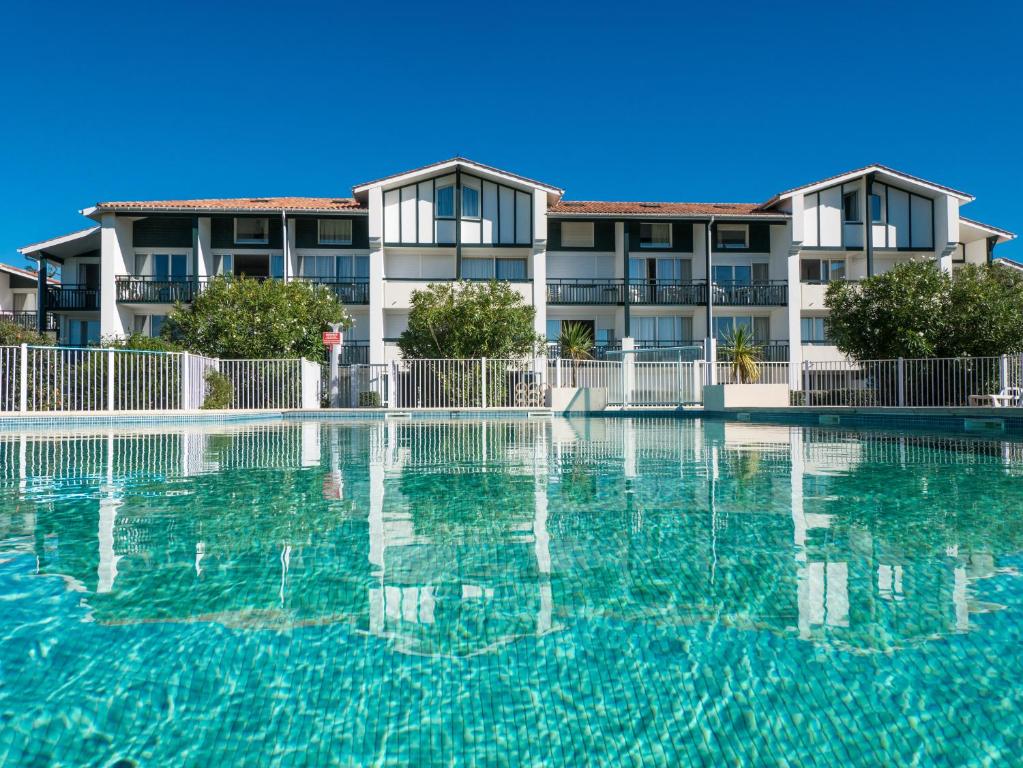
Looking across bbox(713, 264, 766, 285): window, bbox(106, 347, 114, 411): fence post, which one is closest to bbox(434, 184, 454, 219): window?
bbox(713, 264, 766, 285): window

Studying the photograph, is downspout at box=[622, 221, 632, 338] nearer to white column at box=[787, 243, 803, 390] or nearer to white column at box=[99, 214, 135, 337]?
white column at box=[787, 243, 803, 390]

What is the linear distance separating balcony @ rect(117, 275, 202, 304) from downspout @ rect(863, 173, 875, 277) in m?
24.9

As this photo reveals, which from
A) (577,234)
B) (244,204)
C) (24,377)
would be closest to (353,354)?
(244,204)

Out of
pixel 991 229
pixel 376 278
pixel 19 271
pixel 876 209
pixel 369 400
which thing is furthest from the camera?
pixel 19 271

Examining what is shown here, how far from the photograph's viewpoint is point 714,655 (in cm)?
214

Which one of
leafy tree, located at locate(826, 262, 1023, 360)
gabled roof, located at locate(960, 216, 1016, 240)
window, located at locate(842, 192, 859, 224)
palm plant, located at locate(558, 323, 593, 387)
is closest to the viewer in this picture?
leafy tree, located at locate(826, 262, 1023, 360)

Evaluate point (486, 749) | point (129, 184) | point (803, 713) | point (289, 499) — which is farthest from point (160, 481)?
point (129, 184)

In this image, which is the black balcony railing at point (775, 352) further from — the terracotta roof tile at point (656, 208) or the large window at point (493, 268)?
the large window at point (493, 268)

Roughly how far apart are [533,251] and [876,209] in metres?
13.5

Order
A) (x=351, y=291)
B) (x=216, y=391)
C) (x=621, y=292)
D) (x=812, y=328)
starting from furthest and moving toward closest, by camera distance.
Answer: (x=812, y=328)
(x=621, y=292)
(x=351, y=291)
(x=216, y=391)

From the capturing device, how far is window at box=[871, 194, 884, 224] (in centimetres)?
2733

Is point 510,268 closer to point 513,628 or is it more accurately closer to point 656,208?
point 656,208

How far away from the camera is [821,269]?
2869 centimetres

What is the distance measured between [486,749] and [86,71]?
42851mm
